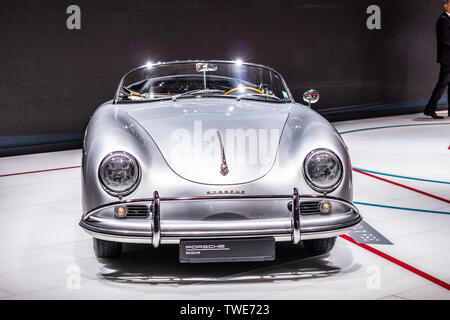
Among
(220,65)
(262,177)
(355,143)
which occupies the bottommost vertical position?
(355,143)

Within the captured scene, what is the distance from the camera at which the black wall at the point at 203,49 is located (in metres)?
8.83

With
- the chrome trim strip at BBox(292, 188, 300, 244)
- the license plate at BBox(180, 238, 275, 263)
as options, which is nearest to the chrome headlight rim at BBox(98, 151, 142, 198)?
the license plate at BBox(180, 238, 275, 263)

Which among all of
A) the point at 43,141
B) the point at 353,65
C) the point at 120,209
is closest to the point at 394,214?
the point at 120,209

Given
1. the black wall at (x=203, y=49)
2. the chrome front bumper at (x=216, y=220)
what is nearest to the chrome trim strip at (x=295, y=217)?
the chrome front bumper at (x=216, y=220)

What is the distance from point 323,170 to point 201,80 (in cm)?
191

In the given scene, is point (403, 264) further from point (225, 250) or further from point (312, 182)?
point (225, 250)

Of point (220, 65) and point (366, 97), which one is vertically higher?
point (220, 65)

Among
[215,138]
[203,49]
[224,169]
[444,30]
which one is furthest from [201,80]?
[444,30]

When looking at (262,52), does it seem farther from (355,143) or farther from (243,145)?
(243,145)

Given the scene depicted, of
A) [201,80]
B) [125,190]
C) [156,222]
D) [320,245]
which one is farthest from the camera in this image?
[201,80]

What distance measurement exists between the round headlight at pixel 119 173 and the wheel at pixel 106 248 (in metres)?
0.52

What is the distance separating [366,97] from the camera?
40.3ft

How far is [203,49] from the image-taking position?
402 inches

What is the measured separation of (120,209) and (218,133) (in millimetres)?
678
